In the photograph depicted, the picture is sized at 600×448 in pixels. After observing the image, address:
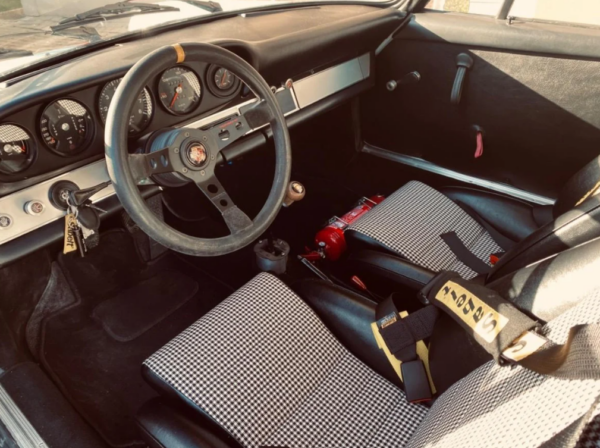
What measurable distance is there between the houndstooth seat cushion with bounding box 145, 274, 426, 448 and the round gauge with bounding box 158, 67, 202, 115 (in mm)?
621

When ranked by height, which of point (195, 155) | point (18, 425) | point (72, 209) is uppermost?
point (195, 155)

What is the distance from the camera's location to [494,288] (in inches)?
44.3

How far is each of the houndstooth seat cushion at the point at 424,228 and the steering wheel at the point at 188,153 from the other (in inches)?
18.9

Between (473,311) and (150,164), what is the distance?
0.81 m

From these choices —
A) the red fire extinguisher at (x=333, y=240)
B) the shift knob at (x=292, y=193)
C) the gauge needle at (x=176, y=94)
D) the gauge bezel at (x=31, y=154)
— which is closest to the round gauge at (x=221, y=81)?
the gauge needle at (x=176, y=94)

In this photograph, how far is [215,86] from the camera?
64.6 inches

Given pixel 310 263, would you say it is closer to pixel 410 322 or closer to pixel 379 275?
pixel 379 275

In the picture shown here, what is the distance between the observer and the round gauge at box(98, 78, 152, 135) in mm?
1386

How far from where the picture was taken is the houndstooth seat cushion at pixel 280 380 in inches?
45.7

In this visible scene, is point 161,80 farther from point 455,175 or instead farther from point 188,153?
point 455,175

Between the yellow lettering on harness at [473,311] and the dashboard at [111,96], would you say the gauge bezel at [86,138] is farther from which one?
the yellow lettering on harness at [473,311]

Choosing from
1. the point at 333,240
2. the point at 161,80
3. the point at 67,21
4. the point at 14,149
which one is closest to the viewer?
the point at 14,149

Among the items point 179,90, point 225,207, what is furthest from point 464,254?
point 179,90

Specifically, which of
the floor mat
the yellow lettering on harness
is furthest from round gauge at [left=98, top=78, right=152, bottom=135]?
the yellow lettering on harness
